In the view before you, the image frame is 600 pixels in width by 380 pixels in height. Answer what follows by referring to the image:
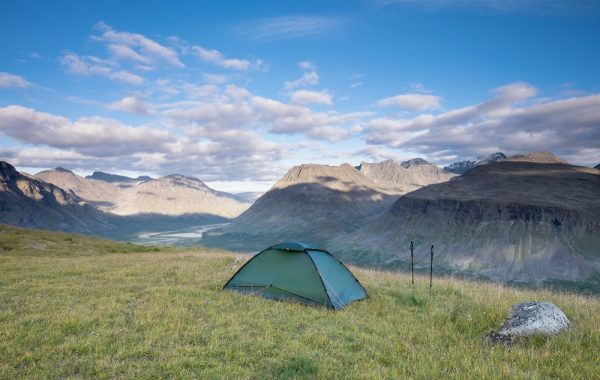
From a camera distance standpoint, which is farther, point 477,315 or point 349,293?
point 349,293

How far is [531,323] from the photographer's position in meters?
10.2

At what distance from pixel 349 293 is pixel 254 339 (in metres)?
6.14

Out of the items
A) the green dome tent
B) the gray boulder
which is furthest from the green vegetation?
the green dome tent

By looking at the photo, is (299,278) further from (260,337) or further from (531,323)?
(531,323)

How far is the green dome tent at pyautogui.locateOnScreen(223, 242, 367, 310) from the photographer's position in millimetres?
14805

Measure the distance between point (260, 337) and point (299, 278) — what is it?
5.30 m

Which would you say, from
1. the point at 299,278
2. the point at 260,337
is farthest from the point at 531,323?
the point at 299,278

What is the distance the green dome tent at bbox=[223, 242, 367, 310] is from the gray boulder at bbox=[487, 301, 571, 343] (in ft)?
18.3

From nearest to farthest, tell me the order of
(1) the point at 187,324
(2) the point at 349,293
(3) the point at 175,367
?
1. (3) the point at 175,367
2. (1) the point at 187,324
3. (2) the point at 349,293

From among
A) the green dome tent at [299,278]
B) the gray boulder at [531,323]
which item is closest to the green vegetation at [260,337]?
the gray boulder at [531,323]

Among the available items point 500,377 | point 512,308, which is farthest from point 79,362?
point 512,308

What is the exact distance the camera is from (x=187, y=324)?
1148 centimetres

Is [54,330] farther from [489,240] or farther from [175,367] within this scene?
[489,240]

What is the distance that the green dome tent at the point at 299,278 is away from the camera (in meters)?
14.8
